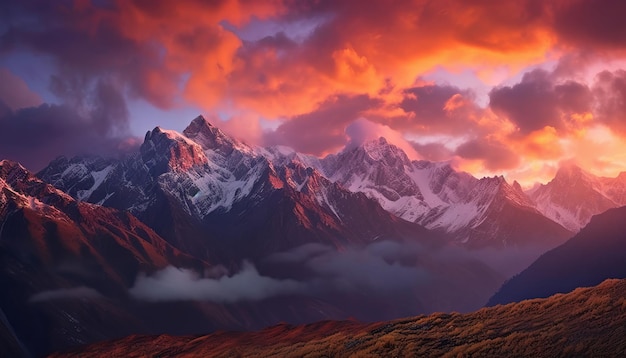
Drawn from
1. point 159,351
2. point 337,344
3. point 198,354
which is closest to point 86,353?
point 159,351

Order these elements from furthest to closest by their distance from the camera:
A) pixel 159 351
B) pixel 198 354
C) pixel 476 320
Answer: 1. pixel 159 351
2. pixel 198 354
3. pixel 476 320

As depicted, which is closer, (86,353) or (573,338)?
(573,338)

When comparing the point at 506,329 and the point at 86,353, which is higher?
the point at 86,353

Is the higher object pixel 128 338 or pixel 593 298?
pixel 128 338

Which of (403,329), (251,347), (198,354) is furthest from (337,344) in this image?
(198,354)

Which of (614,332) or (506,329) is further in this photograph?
(506,329)

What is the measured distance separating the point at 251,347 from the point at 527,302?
135 feet

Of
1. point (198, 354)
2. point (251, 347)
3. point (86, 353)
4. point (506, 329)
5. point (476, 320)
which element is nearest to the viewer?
point (506, 329)

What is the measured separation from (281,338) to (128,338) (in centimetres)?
5580

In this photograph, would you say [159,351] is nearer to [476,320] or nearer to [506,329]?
[476,320]

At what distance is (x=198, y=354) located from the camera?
9731 centimetres

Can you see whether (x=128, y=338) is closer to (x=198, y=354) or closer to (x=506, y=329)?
(x=198, y=354)

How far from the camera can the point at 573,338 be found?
1816 inches

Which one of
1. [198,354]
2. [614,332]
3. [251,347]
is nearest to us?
[614,332]
